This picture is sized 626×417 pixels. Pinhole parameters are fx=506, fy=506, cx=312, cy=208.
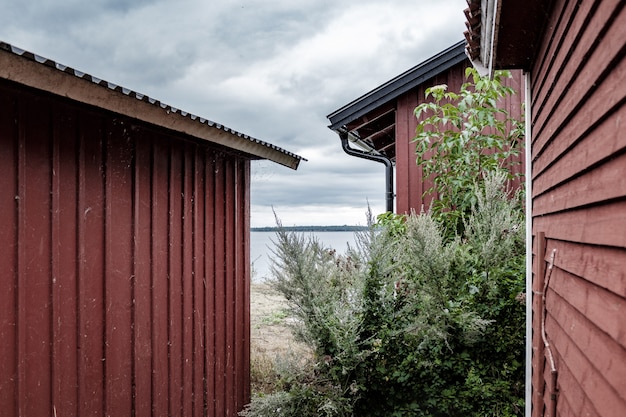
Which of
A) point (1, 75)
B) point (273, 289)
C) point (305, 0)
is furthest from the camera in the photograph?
point (305, 0)

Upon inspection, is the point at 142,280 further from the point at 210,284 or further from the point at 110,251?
the point at 210,284

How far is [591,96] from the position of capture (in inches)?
69.2

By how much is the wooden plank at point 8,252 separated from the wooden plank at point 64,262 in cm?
24

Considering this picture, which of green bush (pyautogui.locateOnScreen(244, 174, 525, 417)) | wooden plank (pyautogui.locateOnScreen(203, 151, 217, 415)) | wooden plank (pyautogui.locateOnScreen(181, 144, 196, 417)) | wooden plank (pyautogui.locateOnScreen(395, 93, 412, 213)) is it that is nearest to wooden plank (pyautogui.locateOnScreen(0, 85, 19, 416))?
wooden plank (pyautogui.locateOnScreen(181, 144, 196, 417))

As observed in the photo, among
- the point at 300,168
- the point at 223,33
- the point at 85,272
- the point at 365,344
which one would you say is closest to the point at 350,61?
the point at 223,33

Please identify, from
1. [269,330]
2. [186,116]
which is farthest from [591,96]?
[269,330]

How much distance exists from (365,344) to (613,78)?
3849 millimetres

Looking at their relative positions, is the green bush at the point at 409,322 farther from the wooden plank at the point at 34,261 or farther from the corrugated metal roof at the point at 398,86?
the corrugated metal roof at the point at 398,86

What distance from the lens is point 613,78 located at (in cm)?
145

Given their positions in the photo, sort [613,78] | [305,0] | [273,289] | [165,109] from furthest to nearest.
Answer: [305,0], [273,289], [165,109], [613,78]

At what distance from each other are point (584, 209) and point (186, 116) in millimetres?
2516

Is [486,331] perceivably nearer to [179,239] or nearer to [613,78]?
[179,239]

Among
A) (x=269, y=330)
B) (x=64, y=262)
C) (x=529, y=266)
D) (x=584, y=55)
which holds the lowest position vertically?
(x=269, y=330)

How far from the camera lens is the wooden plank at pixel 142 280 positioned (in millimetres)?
3422
